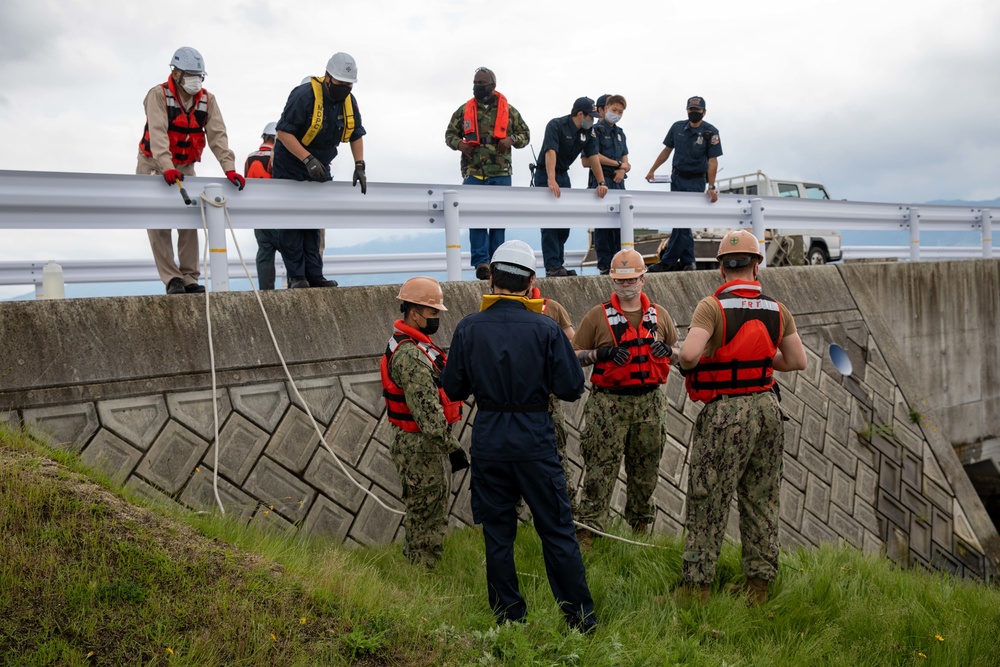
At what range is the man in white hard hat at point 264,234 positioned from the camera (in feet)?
26.7

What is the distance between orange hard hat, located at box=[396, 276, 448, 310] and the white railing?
67.9 inches

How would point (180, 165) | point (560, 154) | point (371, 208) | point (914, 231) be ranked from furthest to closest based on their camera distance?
point (914, 231)
point (560, 154)
point (371, 208)
point (180, 165)

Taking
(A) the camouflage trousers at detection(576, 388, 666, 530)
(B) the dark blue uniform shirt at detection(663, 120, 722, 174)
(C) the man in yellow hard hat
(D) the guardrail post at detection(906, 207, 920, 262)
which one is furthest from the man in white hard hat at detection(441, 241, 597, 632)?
(D) the guardrail post at detection(906, 207, 920, 262)

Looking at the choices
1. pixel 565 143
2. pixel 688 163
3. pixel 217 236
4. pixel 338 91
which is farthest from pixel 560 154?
pixel 217 236

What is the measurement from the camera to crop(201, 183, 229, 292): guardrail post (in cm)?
610

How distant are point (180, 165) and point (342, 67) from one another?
59.4 inches

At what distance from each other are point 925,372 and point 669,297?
15.7 feet

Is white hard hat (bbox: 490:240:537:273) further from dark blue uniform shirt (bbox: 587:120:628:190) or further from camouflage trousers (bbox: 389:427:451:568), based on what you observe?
dark blue uniform shirt (bbox: 587:120:628:190)

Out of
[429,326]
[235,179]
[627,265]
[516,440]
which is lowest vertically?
[516,440]

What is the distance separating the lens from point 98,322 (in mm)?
5438

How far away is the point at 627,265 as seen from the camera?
5.81 metres

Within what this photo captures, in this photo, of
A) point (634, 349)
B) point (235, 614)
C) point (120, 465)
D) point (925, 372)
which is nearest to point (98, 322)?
point (120, 465)

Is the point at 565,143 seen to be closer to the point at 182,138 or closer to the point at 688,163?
the point at 688,163

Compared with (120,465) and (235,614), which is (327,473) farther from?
(235,614)
